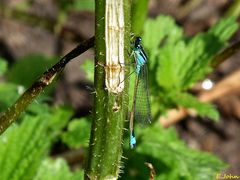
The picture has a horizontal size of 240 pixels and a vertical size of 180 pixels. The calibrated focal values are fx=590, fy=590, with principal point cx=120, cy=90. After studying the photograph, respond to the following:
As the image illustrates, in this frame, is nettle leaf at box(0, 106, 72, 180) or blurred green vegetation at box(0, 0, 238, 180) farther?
blurred green vegetation at box(0, 0, 238, 180)

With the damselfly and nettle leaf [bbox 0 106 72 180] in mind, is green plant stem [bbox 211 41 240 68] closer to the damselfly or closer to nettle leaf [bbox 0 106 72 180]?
the damselfly

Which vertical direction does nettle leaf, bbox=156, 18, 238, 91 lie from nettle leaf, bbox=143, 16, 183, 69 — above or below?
below

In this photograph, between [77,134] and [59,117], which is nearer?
[77,134]

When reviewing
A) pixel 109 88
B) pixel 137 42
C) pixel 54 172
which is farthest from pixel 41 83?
pixel 54 172

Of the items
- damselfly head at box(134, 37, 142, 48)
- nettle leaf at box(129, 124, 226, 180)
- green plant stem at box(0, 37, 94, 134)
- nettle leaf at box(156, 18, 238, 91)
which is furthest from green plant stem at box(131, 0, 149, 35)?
green plant stem at box(0, 37, 94, 134)

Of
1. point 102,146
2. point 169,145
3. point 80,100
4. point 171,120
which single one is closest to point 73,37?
point 80,100

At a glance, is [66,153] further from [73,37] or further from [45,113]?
[73,37]

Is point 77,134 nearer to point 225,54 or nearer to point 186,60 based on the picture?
point 186,60
